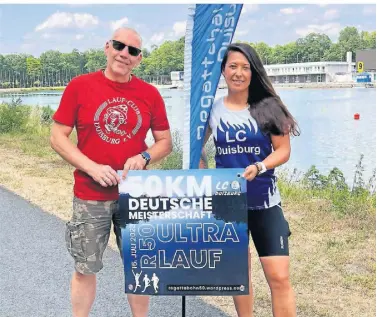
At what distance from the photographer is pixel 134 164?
3135 mm

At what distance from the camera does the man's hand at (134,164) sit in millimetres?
3096

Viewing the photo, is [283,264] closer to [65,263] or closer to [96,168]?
[96,168]

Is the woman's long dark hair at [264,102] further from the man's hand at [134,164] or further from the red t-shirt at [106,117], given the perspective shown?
the man's hand at [134,164]

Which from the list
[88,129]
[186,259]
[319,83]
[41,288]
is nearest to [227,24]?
[88,129]

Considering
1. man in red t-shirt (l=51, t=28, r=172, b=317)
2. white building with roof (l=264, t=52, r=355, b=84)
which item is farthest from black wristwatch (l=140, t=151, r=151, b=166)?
white building with roof (l=264, t=52, r=355, b=84)

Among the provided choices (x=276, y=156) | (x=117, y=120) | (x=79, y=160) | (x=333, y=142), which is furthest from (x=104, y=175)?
(x=333, y=142)

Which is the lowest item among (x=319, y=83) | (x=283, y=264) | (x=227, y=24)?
(x=283, y=264)

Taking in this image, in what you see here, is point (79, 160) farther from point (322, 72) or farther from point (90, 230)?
point (322, 72)

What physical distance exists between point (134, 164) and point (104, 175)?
166 millimetres

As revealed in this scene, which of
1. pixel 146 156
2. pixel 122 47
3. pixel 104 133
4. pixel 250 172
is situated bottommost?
pixel 250 172

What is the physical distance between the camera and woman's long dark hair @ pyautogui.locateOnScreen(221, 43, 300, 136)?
9.98 feet

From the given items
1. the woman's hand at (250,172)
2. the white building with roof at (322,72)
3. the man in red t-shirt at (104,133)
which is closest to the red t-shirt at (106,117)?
the man in red t-shirt at (104,133)

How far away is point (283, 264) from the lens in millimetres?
3119

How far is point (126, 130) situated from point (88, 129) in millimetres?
199
